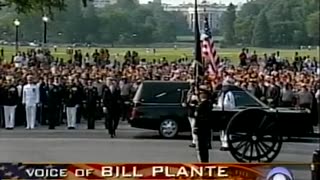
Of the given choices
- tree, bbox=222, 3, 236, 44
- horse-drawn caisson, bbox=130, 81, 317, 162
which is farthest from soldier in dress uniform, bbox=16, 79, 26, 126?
tree, bbox=222, 3, 236, 44

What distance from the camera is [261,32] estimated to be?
9.32m

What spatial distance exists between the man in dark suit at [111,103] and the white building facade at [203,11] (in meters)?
5.44

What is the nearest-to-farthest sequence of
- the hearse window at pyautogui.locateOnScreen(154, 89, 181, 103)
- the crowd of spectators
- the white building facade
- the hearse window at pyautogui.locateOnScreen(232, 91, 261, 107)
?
1. the white building facade
2. the crowd of spectators
3. the hearse window at pyautogui.locateOnScreen(232, 91, 261, 107)
4. the hearse window at pyautogui.locateOnScreen(154, 89, 181, 103)

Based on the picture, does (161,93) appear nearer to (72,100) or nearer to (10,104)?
(10,104)

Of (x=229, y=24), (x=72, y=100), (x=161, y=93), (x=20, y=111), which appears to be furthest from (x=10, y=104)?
(x=229, y=24)

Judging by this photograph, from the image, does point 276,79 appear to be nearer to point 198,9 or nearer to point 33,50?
point 198,9

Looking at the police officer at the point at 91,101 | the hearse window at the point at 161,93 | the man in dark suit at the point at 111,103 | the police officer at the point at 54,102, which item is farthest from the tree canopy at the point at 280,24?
the police officer at the point at 54,102

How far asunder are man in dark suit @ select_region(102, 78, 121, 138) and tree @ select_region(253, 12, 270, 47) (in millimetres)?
5926

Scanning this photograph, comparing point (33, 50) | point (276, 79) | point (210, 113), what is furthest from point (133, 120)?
point (33, 50)

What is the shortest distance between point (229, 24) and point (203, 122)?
9.06 ft

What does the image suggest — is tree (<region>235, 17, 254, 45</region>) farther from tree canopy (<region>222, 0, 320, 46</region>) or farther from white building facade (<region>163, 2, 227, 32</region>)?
white building facade (<region>163, 2, 227, 32</region>)

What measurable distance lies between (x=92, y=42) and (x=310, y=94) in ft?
7.09

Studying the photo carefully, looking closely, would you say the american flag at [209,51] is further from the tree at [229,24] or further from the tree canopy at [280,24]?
the tree canopy at [280,24]

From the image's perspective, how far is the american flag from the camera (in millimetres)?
9938
